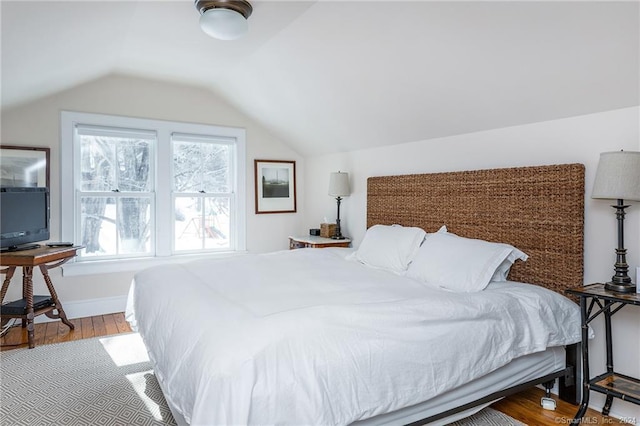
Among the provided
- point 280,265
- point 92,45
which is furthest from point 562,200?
point 92,45

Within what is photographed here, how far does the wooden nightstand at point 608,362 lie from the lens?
1.97 meters

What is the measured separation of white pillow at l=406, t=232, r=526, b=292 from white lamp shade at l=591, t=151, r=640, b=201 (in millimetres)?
687

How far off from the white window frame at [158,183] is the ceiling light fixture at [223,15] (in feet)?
7.13

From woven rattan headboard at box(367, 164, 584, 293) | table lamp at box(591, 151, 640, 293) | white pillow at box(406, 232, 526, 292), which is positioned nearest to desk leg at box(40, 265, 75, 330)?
white pillow at box(406, 232, 526, 292)

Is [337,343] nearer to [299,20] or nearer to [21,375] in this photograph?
[299,20]

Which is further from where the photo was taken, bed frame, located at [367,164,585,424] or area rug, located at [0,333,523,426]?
bed frame, located at [367,164,585,424]

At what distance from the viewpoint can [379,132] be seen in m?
3.87

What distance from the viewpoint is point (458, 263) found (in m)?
2.54

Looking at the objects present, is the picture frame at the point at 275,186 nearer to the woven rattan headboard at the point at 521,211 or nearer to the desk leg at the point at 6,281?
the woven rattan headboard at the point at 521,211

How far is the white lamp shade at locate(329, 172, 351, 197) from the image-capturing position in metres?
4.40

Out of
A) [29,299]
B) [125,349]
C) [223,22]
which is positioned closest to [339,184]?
[223,22]

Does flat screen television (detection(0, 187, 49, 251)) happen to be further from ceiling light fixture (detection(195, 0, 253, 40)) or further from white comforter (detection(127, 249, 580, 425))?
ceiling light fixture (detection(195, 0, 253, 40))

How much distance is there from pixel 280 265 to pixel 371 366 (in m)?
1.50

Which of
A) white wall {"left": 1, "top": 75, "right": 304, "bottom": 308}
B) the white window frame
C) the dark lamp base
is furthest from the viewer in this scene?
the white window frame
